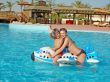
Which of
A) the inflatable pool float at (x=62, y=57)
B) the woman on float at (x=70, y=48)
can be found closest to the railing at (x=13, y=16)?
the inflatable pool float at (x=62, y=57)

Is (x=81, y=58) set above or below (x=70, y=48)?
below

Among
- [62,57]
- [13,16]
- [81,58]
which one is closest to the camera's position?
[62,57]

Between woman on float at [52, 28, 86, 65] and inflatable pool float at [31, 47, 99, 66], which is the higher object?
woman on float at [52, 28, 86, 65]

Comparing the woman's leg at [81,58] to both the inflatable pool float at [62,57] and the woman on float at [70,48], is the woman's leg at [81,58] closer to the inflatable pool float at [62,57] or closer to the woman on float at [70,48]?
the woman on float at [70,48]

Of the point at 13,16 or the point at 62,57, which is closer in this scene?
the point at 62,57

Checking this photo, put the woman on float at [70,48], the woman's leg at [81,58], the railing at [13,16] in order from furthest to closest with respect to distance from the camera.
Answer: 1. the railing at [13,16]
2. the woman's leg at [81,58]
3. the woman on float at [70,48]

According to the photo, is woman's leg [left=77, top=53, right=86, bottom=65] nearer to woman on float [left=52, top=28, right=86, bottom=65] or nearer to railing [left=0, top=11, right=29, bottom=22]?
woman on float [left=52, top=28, right=86, bottom=65]

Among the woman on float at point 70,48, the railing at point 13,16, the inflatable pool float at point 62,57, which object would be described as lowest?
the railing at point 13,16

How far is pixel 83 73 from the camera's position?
28.0ft

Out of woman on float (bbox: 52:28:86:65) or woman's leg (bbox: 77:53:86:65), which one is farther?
woman's leg (bbox: 77:53:86:65)

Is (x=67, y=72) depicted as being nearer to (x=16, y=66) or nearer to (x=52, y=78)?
(x=52, y=78)

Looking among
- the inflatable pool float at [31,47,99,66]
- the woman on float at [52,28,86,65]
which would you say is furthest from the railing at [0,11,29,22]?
the woman on float at [52,28,86,65]

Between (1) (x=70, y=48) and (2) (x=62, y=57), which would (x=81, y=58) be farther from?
(2) (x=62, y=57)

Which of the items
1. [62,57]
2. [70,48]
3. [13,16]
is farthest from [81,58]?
[13,16]
